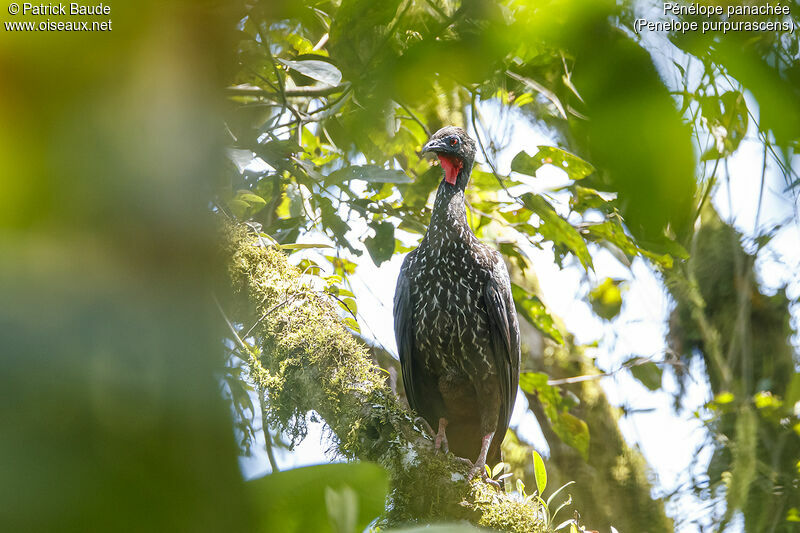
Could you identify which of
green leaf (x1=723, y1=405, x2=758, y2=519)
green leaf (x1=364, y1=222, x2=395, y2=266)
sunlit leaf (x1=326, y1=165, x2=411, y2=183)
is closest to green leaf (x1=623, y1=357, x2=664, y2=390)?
green leaf (x1=723, y1=405, x2=758, y2=519)

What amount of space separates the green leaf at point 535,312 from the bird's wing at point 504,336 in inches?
6.2

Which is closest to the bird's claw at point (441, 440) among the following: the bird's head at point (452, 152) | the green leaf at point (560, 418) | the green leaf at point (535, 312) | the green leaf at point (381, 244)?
the green leaf at point (560, 418)

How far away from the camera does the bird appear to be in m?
3.54

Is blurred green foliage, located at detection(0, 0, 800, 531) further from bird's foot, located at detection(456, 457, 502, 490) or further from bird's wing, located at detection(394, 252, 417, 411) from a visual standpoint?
bird's wing, located at detection(394, 252, 417, 411)

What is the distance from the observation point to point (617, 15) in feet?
1.39

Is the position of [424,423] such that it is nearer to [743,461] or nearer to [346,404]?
[346,404]

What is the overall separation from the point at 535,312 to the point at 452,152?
96 centimetres

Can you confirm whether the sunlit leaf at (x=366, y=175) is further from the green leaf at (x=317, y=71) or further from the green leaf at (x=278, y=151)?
the green leaf at (x=317, y=71)

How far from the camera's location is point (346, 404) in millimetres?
2348

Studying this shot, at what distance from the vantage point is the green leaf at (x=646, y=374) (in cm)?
Answer: 424

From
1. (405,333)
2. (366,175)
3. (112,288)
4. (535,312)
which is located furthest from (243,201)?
(535,312)

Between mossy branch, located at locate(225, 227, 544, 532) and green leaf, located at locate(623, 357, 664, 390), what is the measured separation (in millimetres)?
1996

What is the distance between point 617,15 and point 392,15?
221 mm

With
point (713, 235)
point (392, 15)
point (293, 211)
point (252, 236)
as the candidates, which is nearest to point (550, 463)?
point (713, 235)
